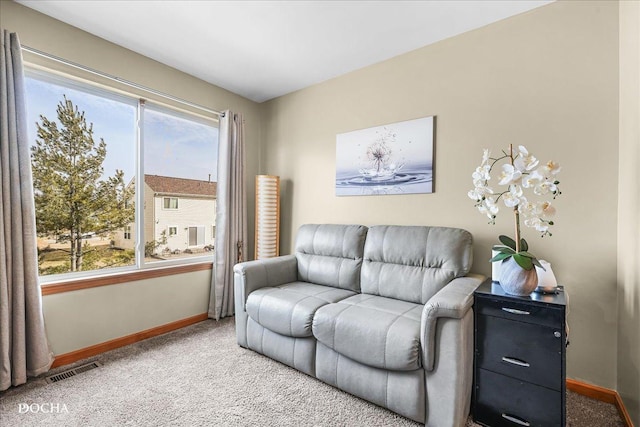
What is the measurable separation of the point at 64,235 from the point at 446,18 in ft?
10.9

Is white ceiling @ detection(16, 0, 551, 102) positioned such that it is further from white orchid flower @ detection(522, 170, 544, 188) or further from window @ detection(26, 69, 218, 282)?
white orchid flower @ detection(522, 170, 544, 188)

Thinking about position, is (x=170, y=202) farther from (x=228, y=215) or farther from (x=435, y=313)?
(x=435, y=313)

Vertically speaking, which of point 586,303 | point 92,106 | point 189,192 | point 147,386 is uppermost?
point 92,106

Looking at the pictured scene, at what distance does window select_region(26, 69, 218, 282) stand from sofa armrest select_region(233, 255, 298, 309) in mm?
1011

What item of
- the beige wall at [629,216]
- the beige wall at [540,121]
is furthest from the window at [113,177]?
the beige wall at [629,216]

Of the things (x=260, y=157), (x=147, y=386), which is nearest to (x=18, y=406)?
(x=147, y=386)

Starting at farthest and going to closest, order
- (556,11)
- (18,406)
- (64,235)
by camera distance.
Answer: (64,235), (556,11), (18,406)

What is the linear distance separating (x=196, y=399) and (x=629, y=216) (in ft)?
8.88

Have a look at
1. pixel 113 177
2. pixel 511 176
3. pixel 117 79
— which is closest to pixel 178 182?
pixel 113 177

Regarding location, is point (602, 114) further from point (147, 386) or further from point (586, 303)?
point (147, 386)

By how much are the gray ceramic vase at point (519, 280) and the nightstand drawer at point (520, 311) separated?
0.26 ft

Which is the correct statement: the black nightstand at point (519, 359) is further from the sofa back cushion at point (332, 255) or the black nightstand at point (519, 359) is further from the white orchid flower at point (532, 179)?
the sofa back cushion at point (332, 255)

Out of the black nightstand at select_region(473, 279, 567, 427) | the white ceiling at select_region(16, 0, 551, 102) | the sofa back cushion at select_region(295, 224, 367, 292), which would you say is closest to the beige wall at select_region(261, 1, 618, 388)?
the white ceiling at select_region(16, 0, 551, 102)

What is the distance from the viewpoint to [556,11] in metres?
1.97
